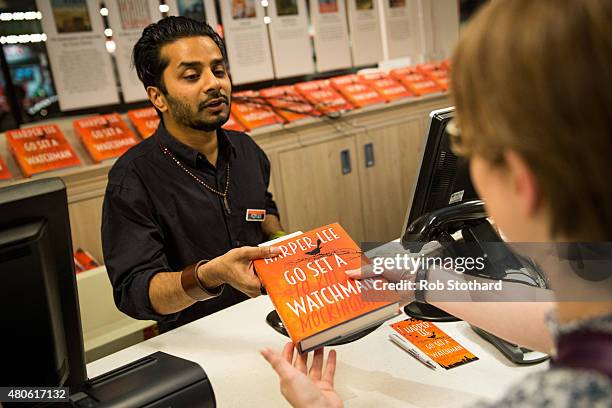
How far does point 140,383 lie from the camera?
112 centimetres

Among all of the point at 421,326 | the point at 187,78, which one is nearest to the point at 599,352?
the point at 421,326

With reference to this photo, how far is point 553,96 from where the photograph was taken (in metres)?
0.51

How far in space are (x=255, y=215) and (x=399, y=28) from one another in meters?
2.94

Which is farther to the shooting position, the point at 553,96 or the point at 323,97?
the point at 323,97

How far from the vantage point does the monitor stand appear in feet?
4.86

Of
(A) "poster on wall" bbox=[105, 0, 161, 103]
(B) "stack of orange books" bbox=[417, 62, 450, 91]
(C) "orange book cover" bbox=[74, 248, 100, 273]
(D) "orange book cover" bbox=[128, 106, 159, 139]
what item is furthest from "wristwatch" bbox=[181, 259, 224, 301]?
(B) "stack of orange books" bbox=[417, 62, 450, 91]

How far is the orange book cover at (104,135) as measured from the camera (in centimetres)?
278

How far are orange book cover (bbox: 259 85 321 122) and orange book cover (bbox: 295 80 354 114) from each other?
4 cm

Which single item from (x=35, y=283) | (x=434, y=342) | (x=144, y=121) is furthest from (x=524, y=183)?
(x=144, y=121)

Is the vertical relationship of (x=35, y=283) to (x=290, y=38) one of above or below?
below

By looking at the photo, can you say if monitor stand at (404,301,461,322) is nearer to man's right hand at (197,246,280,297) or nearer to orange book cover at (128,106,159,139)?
man's right hand at (197,246,280,297)

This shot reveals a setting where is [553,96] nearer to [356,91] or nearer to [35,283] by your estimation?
[35,283]

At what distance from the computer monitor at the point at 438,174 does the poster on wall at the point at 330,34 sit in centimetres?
258

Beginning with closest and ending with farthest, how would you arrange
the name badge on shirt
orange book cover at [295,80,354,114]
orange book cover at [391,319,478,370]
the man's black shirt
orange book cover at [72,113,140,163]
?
orange book cover at [391,319,478,370], the man's black shirt, the name badge on shirt, orange book cover at [72,113,140,163], orange book cover at [295,80,354,114]
